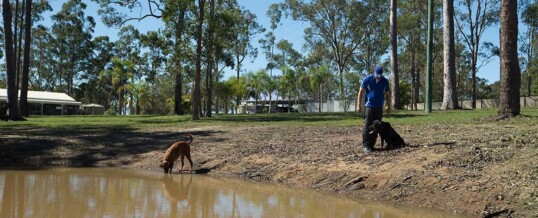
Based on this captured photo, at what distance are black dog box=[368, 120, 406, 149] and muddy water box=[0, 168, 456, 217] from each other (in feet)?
7.21

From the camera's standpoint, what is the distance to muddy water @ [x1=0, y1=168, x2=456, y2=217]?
7.43m

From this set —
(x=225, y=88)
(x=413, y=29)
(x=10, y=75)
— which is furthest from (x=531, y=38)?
(x=10, y=75)

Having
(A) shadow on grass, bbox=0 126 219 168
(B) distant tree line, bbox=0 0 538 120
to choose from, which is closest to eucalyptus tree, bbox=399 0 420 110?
(B) distant tree line, bbox=0 0 538 120

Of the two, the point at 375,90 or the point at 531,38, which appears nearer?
the point at 375,90

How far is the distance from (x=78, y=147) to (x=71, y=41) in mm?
53834

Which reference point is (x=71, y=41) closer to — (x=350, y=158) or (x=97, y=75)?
(x=97, y=75)

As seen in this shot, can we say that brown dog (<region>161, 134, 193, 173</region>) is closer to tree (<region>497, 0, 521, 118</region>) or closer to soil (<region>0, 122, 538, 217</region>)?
soil (<region>0, 122, 538, 217</region>)

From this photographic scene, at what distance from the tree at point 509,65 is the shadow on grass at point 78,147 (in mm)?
9136

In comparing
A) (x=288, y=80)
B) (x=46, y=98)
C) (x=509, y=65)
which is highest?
(x=288, y=80)

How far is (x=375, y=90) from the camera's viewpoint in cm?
1074

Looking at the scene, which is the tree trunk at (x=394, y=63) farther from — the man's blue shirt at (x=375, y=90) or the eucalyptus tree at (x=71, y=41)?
the eucalyptus tree at (x=71, y=41)

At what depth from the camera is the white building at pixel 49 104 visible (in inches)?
2111

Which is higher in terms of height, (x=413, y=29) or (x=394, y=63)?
(x=413, y=29)

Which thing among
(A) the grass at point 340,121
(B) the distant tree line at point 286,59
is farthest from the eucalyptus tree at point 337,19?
(A) the grass at point 340,121
